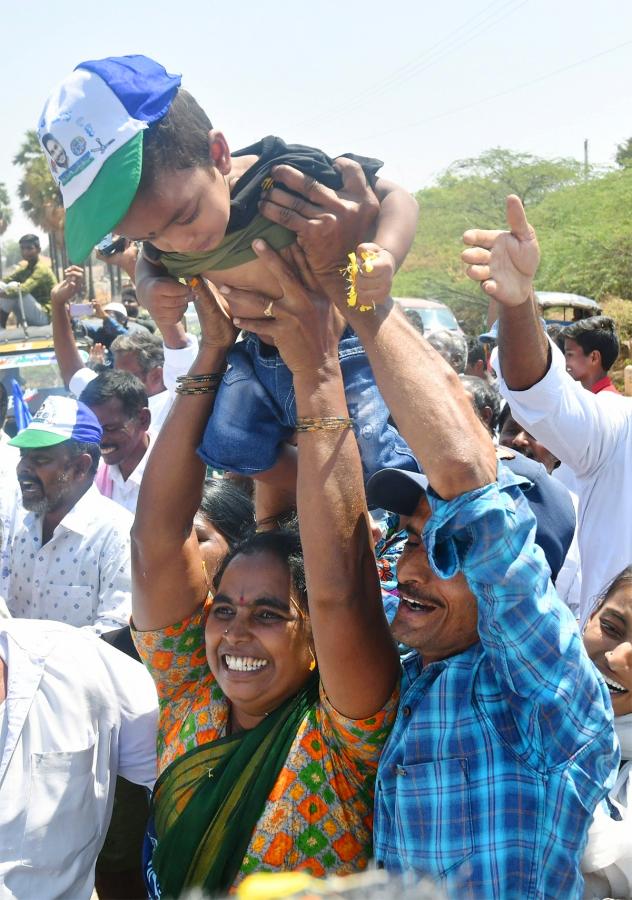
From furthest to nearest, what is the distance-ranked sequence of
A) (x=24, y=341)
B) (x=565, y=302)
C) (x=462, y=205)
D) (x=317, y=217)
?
1. (x=462, y=205)
2. (x=565, y=302)
3. (x=24, y=341)
4. (x=317, y=217)

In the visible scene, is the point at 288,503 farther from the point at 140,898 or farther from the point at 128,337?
the point at 128,337

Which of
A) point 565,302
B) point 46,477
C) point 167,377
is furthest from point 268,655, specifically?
point 565,302

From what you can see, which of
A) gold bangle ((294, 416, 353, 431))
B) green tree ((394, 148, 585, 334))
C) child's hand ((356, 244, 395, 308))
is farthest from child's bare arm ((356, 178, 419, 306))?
green tree ((394, 148, 585, 334))

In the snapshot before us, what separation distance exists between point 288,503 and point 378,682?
0.81 m

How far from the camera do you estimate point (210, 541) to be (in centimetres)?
302

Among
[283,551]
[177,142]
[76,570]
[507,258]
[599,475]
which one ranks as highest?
[177,142]

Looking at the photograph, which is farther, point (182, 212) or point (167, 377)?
point (167, 377)

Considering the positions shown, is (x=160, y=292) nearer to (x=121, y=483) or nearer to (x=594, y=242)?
(x=121, y=483)

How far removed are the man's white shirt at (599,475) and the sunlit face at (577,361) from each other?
7.49ft

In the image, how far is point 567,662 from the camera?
5.41 feet

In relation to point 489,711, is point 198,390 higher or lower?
higher

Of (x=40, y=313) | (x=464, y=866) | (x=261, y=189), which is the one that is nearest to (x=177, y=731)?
(x=464, y=866)

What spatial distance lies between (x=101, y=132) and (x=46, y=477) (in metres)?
2.42

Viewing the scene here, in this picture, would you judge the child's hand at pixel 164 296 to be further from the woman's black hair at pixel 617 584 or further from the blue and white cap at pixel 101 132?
the woman's black hair at pixel 617 584
